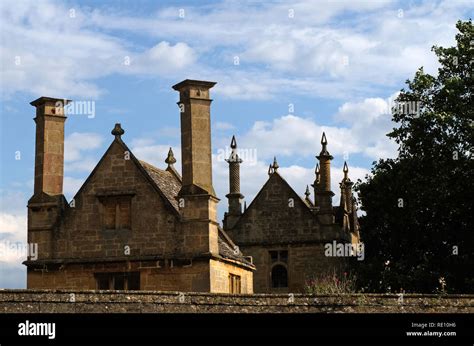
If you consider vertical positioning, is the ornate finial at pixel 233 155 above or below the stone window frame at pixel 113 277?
above

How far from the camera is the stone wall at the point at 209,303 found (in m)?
15.9

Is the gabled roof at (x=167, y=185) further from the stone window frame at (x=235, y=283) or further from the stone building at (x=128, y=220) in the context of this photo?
the stone window frame at (x=235, y=283)

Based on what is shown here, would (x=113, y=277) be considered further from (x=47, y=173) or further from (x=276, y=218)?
(x=276, y=218)

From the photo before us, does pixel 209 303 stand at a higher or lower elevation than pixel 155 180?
lower

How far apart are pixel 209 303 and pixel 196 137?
13.5 m

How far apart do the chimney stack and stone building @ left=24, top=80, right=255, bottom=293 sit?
3cm

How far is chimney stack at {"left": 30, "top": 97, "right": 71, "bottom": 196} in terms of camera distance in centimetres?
3095

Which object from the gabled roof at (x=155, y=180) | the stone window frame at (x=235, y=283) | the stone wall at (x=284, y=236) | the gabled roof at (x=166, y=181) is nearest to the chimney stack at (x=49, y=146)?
the gabled roof at (x=155, y=180)

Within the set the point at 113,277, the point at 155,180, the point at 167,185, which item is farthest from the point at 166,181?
the point at 113,277

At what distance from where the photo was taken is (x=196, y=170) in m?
29.5

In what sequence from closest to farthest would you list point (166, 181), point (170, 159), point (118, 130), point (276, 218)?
point (118, 130) < point (166, 181) < point (170, 159) < point (276, 218)

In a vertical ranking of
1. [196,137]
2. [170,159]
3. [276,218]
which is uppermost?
[170,159]

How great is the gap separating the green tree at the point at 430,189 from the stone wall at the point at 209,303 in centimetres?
1849
